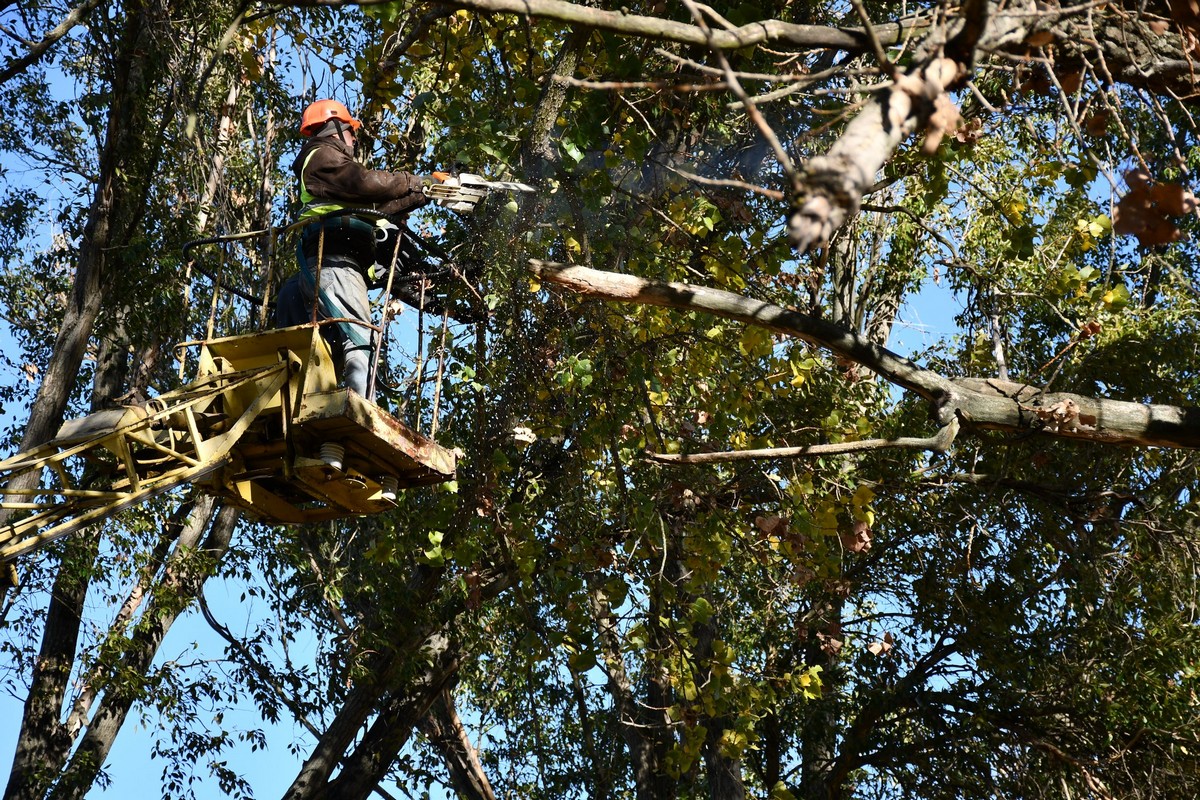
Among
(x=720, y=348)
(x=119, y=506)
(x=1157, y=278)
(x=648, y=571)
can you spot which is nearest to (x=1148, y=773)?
(x=648, y=571)

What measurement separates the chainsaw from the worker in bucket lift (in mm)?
82

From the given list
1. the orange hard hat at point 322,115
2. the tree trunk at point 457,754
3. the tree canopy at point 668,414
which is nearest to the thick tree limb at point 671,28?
the tree canopy at point 668,414

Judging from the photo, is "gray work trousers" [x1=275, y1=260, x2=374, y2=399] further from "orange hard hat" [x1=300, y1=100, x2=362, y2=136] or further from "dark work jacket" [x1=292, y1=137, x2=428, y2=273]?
"orange hard hat" [x1=300, y1=100, x2=362, y2=136]

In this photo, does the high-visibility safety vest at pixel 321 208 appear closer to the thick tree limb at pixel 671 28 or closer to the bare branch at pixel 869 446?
the bare branch at pixel 869 446

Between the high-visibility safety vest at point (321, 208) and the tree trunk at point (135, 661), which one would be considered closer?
the high-visibility safety vest at point (321, 208)

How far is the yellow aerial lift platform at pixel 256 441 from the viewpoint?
6.35 metres

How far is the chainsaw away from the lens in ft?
23.7

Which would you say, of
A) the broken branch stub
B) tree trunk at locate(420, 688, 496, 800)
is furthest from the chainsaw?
tree trunk at locate(420, 688, 496, 800)

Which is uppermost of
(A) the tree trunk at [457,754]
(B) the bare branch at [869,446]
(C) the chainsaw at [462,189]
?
(A) the tree trunk at [457,754]

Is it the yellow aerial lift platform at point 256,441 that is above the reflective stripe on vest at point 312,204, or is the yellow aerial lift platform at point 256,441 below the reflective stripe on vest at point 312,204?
below

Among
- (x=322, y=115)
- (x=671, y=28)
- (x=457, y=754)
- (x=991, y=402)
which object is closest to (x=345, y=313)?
(x=322, y=115)

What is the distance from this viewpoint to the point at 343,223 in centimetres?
737

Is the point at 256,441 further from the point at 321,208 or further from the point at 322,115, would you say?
the point at 322,115

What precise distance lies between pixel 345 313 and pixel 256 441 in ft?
2.91
